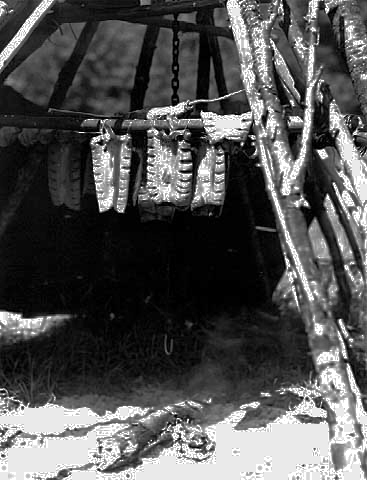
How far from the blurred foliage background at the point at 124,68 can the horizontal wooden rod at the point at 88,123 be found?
123 centimetres

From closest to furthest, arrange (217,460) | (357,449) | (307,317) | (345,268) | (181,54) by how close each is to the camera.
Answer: (357,449)
(307,317)
(345,268)
(217,460)
(181,54)

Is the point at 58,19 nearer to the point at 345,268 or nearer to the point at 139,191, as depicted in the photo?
the point at 139,191

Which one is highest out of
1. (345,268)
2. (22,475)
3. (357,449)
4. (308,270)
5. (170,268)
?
(170,268)

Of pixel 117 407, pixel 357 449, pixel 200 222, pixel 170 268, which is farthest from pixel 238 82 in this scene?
pixel 357 449

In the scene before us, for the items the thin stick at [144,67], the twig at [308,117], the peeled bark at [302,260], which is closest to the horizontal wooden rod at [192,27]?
the thin stick at [144,67]

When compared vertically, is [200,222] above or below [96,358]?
above

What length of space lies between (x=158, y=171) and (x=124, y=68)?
1.86 metres

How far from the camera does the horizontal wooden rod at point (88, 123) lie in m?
4.20

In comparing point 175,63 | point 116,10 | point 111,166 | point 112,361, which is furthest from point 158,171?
point 112,361

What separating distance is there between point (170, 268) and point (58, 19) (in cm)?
241

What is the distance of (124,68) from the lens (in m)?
5.77

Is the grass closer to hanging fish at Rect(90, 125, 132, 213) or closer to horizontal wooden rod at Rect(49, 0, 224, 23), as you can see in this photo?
hanging fish at Rect(90, 125, 132, 213)

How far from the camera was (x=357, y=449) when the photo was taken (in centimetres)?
251

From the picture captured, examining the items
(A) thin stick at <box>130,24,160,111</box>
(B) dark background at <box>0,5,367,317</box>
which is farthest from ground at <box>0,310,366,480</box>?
(A) thin stick at <box>130,24,160,111</box>
